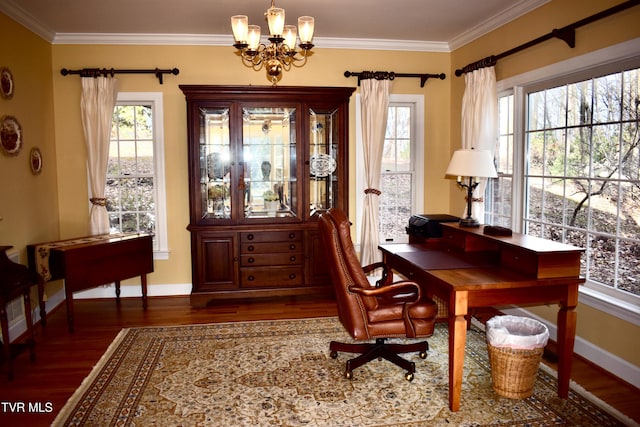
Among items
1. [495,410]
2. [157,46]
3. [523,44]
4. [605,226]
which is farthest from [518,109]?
[157,46]

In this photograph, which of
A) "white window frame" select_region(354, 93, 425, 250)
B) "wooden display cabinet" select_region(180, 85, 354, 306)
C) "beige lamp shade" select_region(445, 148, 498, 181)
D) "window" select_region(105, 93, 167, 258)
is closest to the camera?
"beige lamp shade" select_region(445, 148, 498, 181)

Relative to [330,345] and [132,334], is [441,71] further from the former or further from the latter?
[132,334]

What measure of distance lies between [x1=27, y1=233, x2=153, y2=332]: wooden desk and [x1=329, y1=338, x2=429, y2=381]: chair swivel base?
2.25 metres

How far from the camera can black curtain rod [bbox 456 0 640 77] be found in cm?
286

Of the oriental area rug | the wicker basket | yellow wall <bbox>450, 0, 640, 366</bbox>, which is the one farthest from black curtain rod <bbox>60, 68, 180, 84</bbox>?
the wicker basket

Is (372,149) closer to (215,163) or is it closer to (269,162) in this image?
(269,162)

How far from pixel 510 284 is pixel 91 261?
11.4 feet

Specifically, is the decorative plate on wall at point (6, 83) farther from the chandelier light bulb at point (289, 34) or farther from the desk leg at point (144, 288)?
the chandelier light bulb at point (289, 34)

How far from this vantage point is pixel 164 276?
16.5 ft

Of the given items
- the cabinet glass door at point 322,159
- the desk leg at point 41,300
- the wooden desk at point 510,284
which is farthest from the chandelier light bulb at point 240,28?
the desk leg at point 41,300

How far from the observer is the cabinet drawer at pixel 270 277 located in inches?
180

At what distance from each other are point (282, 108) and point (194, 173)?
3.61 feet

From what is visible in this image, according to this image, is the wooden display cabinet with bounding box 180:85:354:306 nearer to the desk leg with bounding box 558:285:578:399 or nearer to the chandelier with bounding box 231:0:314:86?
the chandelier with bounding box 231:0:314:86

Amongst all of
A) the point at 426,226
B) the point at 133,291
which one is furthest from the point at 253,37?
the point at 133,291
